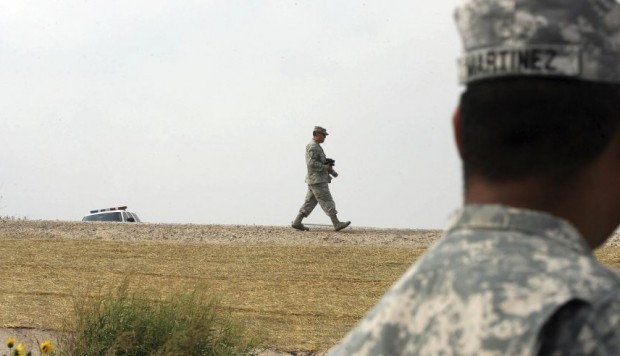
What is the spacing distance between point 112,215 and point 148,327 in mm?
18445

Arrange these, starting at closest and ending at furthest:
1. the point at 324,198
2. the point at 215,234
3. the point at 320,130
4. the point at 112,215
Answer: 1. the point at 215,234
2. the point at 320,130
3. the point at 324,198
4. the point at 112,215

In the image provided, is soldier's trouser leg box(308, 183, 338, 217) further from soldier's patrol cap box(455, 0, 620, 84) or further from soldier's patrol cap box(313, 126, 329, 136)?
soldier's patrol cap box(455, 0, 620, 84)

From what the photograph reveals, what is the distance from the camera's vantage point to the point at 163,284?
41.8 ft

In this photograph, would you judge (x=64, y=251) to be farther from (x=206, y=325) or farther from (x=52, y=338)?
(x=206, y=325)

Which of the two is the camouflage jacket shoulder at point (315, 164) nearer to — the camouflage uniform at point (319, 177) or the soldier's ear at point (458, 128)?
the camouflage uniform at point (319, 177)

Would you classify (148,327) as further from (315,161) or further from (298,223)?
(298,223)

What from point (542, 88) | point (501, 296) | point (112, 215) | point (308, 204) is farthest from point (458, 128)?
point (112, 215)

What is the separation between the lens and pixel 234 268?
45.4ft

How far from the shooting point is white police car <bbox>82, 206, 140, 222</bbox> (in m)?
26.8

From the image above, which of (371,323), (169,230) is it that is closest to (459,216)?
(371,323)

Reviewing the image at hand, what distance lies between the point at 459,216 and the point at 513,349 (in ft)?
0.78

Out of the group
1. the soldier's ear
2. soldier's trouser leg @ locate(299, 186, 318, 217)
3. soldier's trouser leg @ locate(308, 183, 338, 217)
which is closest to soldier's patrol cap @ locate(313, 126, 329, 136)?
soldier's trouser leg @ locate(308, 183, 338, 217)

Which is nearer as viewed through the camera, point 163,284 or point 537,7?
point 537,7

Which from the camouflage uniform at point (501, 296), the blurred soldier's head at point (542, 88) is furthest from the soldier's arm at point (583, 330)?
the blurred soldier's head at point (542, 88)
